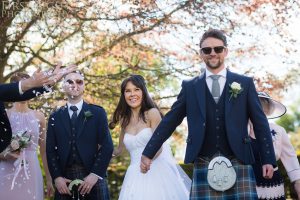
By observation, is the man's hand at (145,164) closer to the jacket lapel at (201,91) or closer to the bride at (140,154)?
the jacket lapel at (201,91)

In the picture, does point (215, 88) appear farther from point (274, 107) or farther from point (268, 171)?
point (274, 107)

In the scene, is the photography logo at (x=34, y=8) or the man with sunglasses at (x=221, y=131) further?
the photography logo at (x=34, y=8)

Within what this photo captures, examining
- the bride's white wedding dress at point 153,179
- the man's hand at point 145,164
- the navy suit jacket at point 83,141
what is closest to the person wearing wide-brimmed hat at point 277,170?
the bride's white wedding dress at point 153,179

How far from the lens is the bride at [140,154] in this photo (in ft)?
21.0

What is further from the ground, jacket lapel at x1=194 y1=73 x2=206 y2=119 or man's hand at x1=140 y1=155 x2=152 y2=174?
jacket lapel at x1=194 y1=73 x2=206 y2=119

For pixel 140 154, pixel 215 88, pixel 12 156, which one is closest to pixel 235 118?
pixel 215 88

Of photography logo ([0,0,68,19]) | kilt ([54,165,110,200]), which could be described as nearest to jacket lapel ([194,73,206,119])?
kilt ([54,165,110,200])

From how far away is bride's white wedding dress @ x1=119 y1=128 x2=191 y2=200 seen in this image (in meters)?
6.37

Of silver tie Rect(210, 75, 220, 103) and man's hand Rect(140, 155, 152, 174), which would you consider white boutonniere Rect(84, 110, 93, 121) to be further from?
silver tie Rect(210, 75, 220, 103)

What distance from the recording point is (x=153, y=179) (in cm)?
645

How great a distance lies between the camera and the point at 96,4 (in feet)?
28.9

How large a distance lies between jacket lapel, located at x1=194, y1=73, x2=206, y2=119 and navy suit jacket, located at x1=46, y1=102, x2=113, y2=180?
4.80ft

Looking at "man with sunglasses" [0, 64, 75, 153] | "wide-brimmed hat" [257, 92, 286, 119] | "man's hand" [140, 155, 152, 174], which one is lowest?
"man's hand" [140, 155, 152, 174]

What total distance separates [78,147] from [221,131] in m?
1.70
